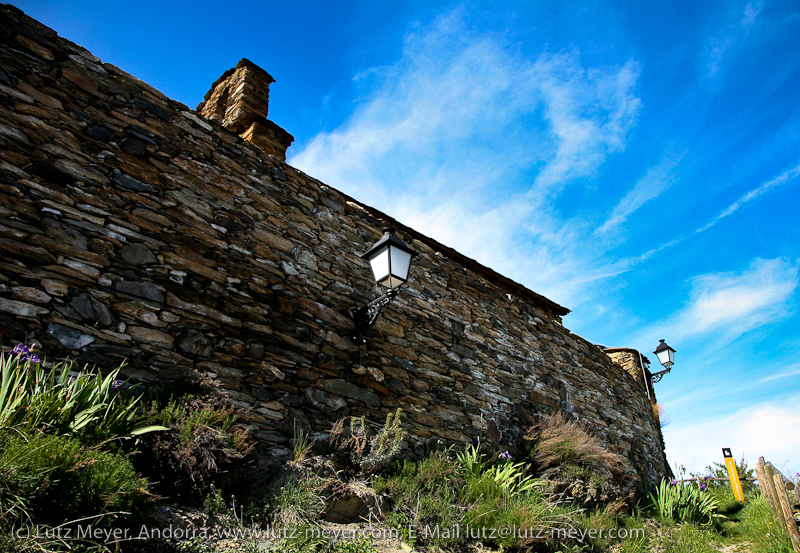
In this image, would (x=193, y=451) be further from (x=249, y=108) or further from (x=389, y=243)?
(x=249, y=108)

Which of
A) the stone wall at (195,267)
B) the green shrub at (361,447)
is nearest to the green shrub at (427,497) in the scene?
the green shrub at (361,447)

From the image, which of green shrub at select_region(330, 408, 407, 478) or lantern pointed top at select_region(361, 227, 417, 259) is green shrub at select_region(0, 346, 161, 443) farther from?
lantern pointed top at select_region(361, 227, 417, 259)

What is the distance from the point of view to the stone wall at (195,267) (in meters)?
3.43

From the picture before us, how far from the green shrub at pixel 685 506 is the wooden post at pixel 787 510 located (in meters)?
1.92

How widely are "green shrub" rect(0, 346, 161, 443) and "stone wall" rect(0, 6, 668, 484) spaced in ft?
1.05

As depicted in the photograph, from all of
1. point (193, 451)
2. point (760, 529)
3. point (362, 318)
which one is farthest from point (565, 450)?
point (193, 451)

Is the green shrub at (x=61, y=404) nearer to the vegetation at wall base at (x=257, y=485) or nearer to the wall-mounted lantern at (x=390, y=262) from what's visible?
the vegetation at wall base at (x=257, y=485)

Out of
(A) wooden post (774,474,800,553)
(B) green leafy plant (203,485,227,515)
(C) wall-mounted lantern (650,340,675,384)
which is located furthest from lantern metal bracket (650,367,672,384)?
(B) green leafy plant (203,485,227,515)

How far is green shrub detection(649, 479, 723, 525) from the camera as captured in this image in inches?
A: 286

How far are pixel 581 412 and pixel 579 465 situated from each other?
213 centimetres

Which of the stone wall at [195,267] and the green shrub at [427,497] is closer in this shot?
the stone wall at [195,267]

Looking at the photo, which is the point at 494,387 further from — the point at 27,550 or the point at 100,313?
the point at 27,550

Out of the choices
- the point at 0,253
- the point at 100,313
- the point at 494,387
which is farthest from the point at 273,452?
the point at 494,387

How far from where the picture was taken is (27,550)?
1912 mm
